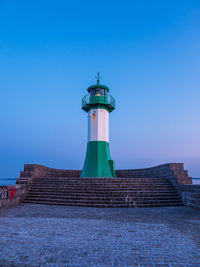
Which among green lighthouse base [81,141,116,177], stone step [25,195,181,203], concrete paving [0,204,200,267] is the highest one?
green lighthouse base [81,141,116,177]

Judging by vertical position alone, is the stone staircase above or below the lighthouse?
below

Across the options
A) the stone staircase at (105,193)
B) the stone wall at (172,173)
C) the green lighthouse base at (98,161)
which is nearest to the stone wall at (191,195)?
the stone staircase at (105,193)

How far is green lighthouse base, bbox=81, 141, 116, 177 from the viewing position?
16234 millimetres

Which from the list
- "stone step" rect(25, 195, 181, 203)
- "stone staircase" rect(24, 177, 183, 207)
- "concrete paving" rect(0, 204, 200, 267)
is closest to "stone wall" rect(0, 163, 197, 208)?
"stone staircase" rect(24, 177, 183, 207)

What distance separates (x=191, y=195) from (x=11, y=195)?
8927mm

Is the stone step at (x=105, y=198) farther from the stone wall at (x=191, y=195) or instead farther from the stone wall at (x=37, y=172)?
the stone wall at (x=37, y=172)

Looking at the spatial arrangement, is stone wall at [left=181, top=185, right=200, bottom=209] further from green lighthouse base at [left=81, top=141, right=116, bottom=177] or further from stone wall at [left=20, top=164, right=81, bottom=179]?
stone wall at [left=20, top=164, right=81, bottom=179]

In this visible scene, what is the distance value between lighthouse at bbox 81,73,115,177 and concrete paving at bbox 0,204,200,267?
1059 cm

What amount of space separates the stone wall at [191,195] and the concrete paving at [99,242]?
8.79ft

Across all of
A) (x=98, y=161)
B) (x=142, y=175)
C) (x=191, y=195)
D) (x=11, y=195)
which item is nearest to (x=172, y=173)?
(x=191, y=195)

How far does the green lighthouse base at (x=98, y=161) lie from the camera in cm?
1623

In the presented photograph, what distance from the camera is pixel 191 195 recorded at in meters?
8.71

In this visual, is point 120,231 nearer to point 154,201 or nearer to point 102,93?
point 154,201

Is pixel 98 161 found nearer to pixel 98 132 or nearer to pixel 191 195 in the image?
pixel 98 132
